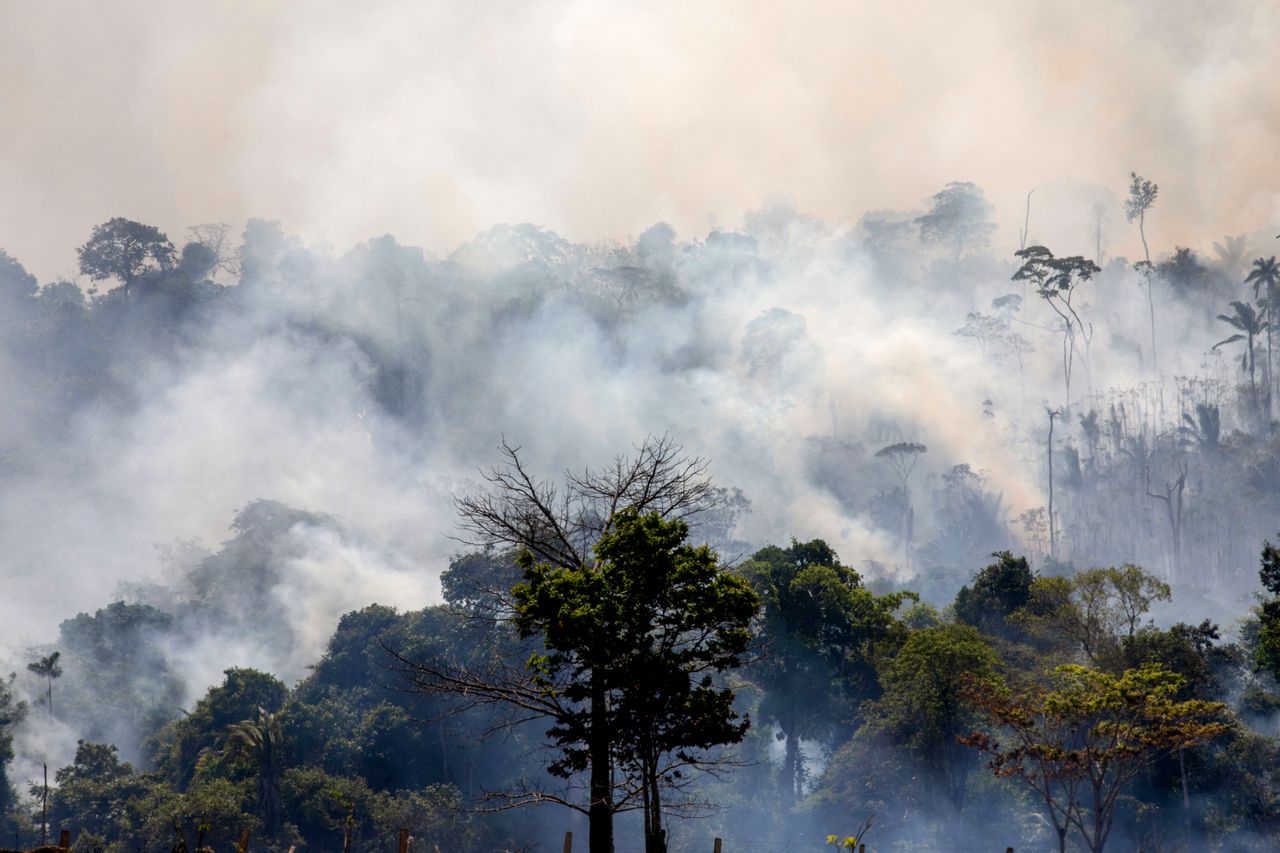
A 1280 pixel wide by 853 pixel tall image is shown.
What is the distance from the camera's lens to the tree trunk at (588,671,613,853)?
80.9 ft

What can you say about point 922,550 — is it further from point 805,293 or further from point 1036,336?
point 805,293

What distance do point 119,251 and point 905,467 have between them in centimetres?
11585

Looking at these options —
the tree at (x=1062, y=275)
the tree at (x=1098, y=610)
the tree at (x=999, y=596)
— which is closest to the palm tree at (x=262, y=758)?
the tree at (x=999, y=596)

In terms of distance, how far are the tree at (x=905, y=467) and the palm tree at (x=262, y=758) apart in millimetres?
101546

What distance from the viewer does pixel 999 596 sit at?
70.4 metres

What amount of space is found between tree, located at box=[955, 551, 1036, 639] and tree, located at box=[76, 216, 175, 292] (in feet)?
463

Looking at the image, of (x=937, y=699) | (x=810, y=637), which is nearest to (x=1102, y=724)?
(x=937, y=699)

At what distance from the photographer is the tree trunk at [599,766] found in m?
24.7

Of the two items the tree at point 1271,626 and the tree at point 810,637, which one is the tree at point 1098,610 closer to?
the tree at point 1271,626

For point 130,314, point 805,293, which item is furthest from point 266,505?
point 805,293

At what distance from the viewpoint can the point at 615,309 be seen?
598 ft

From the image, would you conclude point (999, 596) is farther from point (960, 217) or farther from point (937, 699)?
point (960, 217)

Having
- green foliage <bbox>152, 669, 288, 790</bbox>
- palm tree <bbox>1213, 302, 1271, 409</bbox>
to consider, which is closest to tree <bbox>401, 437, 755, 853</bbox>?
green foliage <bbox>152, 669, 288, 790</bbox>

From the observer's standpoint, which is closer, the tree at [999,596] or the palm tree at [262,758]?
the palm tree at [262,758]
